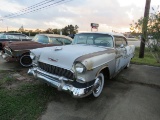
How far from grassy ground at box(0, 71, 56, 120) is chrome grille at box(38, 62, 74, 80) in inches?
26.9

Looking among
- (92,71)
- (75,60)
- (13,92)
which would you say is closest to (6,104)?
(13,92)

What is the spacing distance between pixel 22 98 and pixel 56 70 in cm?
108

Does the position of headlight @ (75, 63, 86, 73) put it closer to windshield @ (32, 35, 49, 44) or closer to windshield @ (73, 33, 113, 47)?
windshield @ (73, 33, 113, 47)

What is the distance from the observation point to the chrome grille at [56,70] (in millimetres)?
3160

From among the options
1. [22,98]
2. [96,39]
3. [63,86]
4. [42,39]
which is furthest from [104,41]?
[42,39]

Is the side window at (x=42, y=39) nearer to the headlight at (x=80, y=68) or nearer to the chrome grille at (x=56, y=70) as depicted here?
the chrome grille at (x=56, y=70)

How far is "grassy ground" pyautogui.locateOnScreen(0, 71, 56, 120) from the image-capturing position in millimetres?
2963

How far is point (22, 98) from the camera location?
3549 mm

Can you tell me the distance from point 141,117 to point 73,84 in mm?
1542

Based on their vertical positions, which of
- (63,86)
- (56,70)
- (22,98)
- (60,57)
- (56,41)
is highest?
(56,41)

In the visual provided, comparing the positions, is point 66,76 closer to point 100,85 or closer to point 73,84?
point 73,84

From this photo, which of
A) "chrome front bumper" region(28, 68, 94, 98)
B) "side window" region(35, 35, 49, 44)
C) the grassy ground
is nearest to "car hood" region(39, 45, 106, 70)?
"chrome front bumper" region(28, 68, 94, 98)

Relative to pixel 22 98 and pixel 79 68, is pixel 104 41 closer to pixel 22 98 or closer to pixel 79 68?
pixel 79 68

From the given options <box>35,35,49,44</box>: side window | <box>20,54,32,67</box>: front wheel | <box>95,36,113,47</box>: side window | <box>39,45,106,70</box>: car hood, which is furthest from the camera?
<box>35,35,49,44</box>: side window
